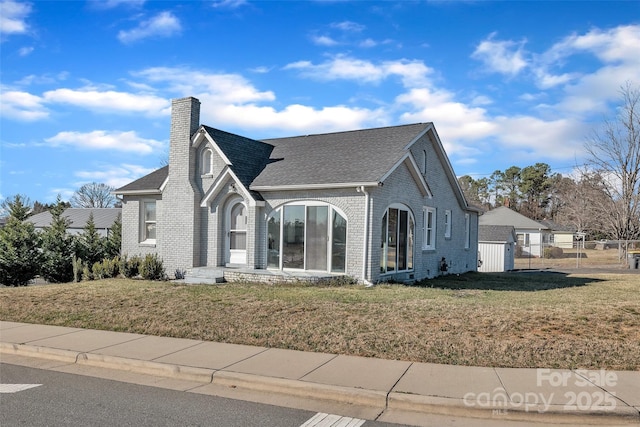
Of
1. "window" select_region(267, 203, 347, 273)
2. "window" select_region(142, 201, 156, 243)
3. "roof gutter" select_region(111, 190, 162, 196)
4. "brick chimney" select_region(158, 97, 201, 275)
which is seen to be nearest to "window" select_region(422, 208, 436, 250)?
"window" select_region(267, 203, 347, 273)

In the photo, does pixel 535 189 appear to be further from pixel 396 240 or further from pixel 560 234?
pixel 396 240

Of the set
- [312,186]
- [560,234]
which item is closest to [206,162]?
[312,186]

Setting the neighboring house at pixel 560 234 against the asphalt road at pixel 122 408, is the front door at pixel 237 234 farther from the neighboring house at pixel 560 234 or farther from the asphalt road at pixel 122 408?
the neighboring house at pixel 560 234

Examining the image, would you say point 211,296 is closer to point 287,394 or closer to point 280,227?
point 280,227

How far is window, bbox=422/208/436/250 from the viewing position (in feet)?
64.5

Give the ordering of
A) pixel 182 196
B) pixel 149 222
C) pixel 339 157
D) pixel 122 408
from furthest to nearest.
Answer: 1. pixel 149 222
2. pixel 182 196
3. pixel 339 157
4. pixel 122 408

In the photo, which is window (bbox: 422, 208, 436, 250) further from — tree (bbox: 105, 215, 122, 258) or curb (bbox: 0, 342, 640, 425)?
curb (bbox: 0, 342, 640, 425)

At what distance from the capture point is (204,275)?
1700 cm

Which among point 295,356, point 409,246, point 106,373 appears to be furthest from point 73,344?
point 409,246

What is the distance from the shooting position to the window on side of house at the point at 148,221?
20.3m

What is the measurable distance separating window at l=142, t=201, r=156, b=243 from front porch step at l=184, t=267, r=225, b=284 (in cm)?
373

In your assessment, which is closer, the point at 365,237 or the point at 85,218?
the point at 365,237

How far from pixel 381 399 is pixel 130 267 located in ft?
49.1

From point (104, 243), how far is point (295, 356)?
668 inches
